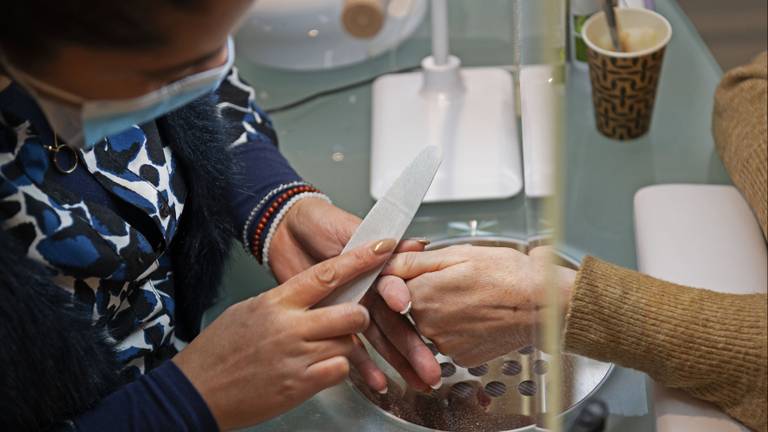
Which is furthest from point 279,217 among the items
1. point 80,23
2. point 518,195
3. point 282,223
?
point 80,23

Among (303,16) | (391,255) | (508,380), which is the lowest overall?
(508,380)

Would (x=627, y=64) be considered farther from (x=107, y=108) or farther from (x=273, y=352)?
(x=107, y=108)

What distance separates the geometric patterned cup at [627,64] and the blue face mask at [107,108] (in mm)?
521

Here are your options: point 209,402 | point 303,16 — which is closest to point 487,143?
point 303,16

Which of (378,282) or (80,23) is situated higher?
(80,23)

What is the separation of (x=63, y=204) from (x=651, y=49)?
549 mm

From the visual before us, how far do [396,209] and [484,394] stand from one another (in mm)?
170

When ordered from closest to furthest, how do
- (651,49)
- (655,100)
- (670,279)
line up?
(670,279), (651,49), (655,100)

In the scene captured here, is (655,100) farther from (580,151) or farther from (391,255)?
(391,255)

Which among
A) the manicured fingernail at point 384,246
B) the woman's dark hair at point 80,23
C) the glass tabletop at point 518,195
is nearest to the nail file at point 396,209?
the manicured fingernail at point 384,246

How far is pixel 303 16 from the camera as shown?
41.9 inches

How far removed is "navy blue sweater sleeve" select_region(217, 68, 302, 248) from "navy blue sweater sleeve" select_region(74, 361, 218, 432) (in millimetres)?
225

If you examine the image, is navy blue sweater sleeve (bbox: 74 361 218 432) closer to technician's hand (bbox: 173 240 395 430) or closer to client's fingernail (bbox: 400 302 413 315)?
technician's hand (bbox: 173 240 395 430)

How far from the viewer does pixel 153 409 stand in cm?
70
